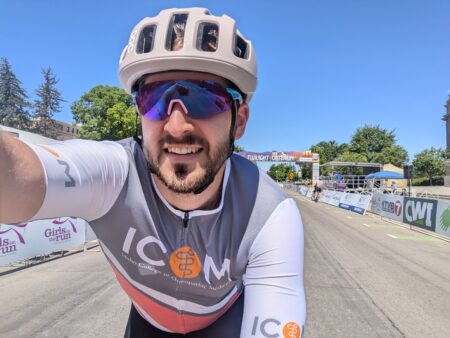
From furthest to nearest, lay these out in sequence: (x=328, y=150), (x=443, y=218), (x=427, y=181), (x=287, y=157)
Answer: (x=328, y=150)
(x=427, y=181)
(x=287, y=157)
(x=443, y=218)

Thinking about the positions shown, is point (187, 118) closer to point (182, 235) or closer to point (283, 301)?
point (182, 235)

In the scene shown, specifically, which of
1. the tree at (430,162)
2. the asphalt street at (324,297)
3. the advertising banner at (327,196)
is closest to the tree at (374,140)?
the tree at (430,162)

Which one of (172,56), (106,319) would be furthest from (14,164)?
(106,319)

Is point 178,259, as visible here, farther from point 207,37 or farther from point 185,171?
point 207,37

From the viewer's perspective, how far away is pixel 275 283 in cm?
171

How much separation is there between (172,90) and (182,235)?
725mm

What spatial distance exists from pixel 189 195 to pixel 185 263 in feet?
1.15

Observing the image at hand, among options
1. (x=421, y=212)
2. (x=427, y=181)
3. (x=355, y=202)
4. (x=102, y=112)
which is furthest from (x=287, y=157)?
(x=421, y=212)

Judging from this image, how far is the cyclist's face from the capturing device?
169 cm

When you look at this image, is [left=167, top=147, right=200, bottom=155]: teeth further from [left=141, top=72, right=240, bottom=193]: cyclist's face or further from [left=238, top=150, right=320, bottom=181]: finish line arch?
[left=238, top=150, right=320, bottom=181]: finish line arch

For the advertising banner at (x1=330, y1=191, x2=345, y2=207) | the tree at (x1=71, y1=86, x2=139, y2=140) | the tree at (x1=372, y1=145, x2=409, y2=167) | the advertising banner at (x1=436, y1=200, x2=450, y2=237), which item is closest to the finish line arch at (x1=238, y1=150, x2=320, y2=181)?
the tree at (x1=71, y1=86, x2=139, y2=140)

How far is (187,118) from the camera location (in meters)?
1.73

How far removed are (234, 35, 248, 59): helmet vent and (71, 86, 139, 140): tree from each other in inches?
1618

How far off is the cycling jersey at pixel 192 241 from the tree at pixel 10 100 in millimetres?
62077
